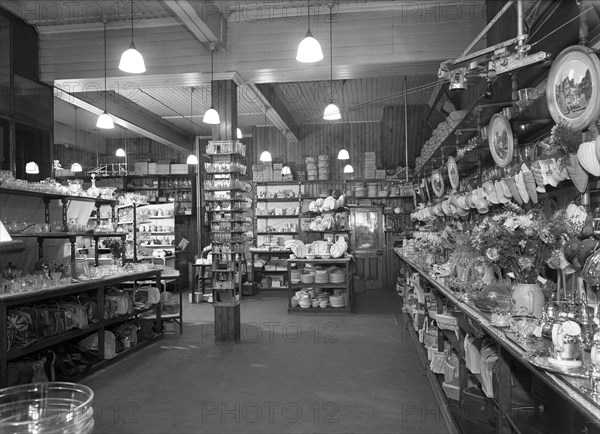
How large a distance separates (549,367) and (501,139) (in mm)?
2615

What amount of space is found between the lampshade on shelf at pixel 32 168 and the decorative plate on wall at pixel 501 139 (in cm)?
669

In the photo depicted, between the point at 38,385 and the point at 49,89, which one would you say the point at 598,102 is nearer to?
the point at 38,385

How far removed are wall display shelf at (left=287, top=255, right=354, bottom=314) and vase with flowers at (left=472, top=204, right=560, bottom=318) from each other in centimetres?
629

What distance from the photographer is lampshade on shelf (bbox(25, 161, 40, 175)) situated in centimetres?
745

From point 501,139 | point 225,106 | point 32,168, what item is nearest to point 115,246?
point 32,168

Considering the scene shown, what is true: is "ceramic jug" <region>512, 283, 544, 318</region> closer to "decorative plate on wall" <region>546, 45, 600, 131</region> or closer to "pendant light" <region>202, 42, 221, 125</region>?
"decorative plate on wall" <region>546, 45, 600, 131</region>

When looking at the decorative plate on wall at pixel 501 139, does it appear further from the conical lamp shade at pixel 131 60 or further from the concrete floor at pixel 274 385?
the conical lamp shade at pixel 131 60


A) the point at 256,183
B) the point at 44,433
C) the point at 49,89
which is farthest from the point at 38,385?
the point at 256,183

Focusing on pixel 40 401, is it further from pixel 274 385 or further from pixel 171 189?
pixel 171 189

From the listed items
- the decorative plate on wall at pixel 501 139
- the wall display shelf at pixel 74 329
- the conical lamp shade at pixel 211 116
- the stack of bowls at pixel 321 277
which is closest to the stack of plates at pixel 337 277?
the stack of bowls at pixel 321 277

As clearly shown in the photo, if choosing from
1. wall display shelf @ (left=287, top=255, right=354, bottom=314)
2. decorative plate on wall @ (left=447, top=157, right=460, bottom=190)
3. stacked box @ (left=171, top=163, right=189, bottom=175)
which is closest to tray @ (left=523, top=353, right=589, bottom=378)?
decorative plate on wall @ (left=447, top=157, right=460, bottom=190)

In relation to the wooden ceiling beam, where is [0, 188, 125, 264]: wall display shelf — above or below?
below

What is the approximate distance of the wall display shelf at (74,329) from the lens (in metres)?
4.41

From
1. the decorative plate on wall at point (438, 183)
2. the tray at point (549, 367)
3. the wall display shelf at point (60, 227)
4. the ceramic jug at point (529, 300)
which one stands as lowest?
the tray at point (549, 367)
